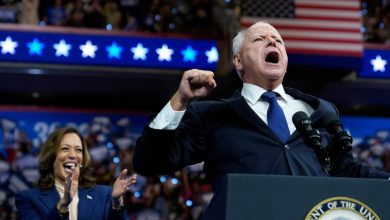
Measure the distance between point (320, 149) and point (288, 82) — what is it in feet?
20.8

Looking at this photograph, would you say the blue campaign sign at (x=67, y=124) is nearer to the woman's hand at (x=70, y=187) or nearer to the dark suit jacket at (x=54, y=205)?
the dark suit jacket at (x=54, y=205)

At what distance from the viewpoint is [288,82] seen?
796 cm

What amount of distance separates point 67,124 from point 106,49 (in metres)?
0.96

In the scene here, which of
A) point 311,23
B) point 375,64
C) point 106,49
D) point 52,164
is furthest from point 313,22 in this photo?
point 52,164

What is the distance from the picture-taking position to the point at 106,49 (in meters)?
7.61

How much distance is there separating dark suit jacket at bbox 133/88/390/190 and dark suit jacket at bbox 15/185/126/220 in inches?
36.9

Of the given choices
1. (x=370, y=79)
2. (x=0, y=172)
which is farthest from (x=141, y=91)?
(x=370, y=79)

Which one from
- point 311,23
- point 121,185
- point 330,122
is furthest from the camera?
point 311,23

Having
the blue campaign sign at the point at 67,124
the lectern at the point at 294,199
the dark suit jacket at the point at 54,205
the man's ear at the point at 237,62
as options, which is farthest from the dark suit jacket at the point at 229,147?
the blue campaign sign at the point at 67,124

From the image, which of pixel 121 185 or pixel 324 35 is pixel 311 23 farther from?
pixel 121 185

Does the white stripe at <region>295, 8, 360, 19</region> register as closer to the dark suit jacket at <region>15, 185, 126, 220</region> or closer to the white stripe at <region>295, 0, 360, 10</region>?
the white stripe at <region>295, 0, 360, 10</region>

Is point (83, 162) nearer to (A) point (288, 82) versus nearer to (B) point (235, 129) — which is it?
(B) point (235, 129)

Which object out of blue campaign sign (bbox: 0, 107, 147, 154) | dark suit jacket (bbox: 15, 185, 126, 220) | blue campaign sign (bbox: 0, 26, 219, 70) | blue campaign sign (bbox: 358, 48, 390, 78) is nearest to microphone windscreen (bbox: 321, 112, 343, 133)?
dark suit jacket (bbox: 15, 185, 126, 220)

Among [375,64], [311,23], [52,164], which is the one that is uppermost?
[311,23]
